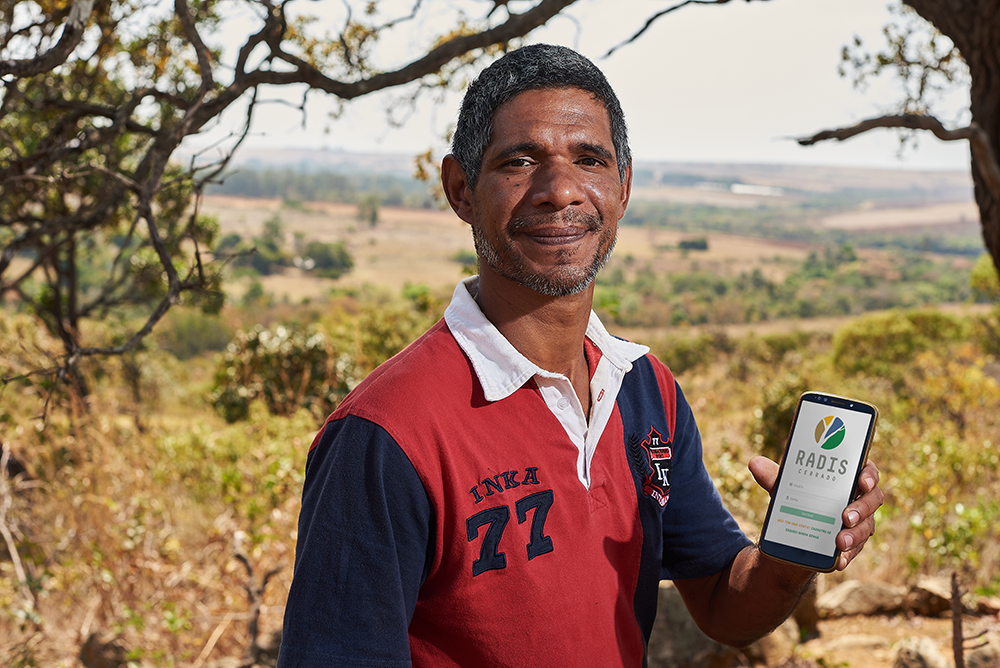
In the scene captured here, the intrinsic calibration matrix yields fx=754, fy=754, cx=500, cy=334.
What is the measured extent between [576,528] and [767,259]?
309 ft

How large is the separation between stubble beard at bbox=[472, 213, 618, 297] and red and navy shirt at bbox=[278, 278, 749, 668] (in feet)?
0.37

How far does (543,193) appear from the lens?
139cm

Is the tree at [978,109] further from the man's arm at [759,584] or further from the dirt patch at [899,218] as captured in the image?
the dirt patch at [899,218]

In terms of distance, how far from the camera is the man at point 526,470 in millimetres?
1125

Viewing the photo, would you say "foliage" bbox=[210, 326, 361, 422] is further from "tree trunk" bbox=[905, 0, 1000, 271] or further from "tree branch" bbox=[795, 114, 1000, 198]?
"tree trunk" bbox=[905, 0, 1000, 271]

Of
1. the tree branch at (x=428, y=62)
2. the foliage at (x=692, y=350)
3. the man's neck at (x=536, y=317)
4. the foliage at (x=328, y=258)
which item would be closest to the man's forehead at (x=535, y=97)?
the man's neck at (x=536, y=317)

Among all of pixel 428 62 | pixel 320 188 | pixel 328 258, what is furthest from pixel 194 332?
pixel 320 188

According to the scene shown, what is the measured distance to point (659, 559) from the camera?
1.51 meters

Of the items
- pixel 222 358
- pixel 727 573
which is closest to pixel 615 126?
pixel 727 573

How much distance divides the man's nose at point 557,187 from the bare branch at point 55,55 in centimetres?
165

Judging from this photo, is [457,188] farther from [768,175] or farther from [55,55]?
[768,175]

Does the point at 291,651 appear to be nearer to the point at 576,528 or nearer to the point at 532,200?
the point at 576,528

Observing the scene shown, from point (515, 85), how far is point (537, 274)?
0.36 metres

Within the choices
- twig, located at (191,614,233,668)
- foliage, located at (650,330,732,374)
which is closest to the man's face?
twig, located at (191,614,233,668)
